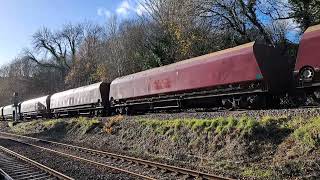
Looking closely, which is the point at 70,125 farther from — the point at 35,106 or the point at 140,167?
the point at 35,106

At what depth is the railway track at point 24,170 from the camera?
12.8 m

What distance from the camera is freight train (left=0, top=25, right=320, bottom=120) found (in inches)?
606

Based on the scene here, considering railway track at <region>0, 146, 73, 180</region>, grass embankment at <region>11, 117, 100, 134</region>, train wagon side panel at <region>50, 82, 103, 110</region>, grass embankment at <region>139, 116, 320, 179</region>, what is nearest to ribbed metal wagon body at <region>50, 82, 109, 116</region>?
train wagon side panel at <region>50, 82, 103, 110</region>

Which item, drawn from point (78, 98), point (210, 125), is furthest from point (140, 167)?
point (78, 98)

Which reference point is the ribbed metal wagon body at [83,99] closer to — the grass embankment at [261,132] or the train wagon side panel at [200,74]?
the train wagon side panel at [200,74]

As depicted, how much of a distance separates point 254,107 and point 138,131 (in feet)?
19.1

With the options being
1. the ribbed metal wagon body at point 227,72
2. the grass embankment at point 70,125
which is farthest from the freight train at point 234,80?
the grass embankment at point 70,125

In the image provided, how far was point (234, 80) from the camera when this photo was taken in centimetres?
1819

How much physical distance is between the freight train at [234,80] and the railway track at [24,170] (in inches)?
344

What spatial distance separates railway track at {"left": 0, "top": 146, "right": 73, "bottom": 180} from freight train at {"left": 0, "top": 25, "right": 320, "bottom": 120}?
28.7 ft

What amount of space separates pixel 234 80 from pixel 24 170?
956 cm

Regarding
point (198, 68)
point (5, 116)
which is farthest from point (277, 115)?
point (5, 116)

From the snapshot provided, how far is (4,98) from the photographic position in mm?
107875

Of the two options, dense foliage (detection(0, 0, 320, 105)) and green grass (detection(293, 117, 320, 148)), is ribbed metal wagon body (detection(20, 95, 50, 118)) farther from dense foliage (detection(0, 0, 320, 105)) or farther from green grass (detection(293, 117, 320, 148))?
green grass (detection(293, 117, 320, 148))
